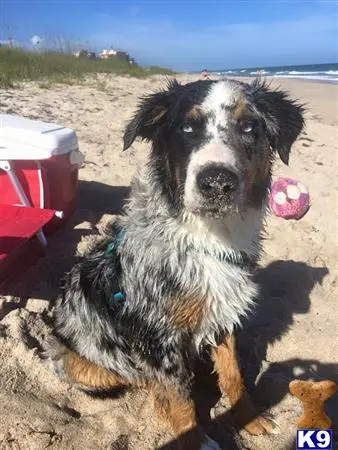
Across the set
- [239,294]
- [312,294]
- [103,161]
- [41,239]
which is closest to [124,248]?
[239,294]

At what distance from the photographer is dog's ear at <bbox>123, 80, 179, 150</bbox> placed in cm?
282

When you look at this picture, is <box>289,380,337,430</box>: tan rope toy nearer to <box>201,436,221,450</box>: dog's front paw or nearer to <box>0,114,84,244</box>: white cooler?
<box>201,436,221,450</box>: dog's front paw

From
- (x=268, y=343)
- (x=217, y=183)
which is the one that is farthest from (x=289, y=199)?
(x=217, y=183)

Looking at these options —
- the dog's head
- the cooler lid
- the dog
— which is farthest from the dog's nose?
the cooler lid

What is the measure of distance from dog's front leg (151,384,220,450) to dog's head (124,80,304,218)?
3.72ft

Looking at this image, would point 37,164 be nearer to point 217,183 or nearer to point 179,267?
point 179,267

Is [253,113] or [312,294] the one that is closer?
[253,113]

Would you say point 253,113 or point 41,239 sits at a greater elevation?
point 253,113

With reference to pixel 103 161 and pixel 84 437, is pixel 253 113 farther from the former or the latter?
pixel 103 161

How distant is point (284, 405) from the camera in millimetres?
3031

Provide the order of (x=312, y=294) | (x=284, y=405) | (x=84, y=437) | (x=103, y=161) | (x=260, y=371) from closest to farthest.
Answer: (x=84, y=437) < (x=284, y=405) < (x=260, y=371) < (x=312, y=294) < (x=103, y=161)

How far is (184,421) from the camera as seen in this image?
267 cm

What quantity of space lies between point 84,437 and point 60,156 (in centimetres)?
231

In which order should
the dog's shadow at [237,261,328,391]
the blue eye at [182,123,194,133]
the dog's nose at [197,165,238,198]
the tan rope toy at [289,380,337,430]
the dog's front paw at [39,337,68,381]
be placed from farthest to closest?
the dog's shadow at [237,261,328,391] < the dog's front paw at [39,337,68,381] < the blue eye at [182,123,194,133] < the dog's nose at [197,165,238,198] < the tan rope toy at [289,380,337,430]
